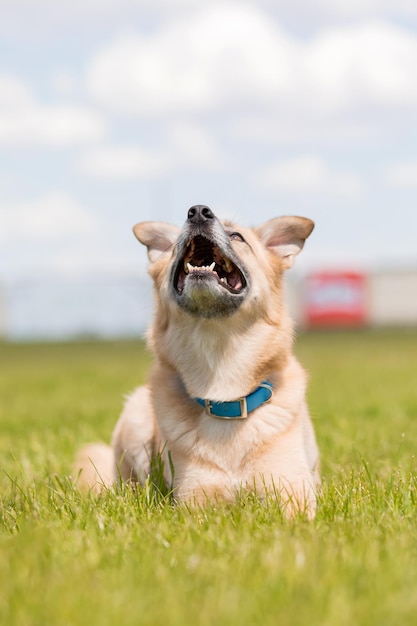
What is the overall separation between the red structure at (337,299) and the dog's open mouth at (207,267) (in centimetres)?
3060

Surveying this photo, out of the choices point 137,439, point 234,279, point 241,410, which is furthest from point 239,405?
point 137,439

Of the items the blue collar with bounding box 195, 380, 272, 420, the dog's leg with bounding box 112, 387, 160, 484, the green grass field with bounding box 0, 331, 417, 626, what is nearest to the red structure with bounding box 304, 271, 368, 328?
the green grass field with bounding box 0, 331, 417, 626

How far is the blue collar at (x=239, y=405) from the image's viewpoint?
4.55 metres

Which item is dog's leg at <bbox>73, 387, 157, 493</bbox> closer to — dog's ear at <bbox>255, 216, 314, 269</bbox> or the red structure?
dog's ear at <bbox>255, 216, 314, 269</bbox>

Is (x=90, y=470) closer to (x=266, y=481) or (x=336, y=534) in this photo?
(x=266, y=481)

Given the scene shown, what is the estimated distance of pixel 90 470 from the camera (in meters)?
5.58

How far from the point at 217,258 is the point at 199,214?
1.33 ft

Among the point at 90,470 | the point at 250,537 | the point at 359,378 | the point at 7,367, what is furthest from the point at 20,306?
the point at 250,537

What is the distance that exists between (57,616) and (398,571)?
119 centimetres

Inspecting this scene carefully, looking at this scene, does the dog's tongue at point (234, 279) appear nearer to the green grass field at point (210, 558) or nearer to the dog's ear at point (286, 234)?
the dog's ear at point (286, 234)

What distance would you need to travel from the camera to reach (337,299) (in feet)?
116

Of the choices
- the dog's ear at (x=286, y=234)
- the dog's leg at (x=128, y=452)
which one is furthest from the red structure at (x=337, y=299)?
the dog's ear at (x=286, y=234)

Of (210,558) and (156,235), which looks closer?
(210,558)

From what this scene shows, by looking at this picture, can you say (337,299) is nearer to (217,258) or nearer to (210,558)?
(217,258)
